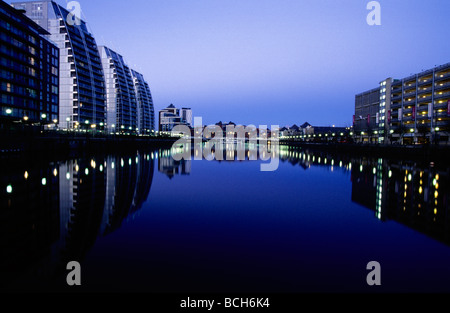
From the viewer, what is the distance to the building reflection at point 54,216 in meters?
8.81

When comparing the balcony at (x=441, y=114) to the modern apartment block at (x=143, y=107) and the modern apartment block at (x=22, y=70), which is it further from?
the modern apartment block at (x=143, y=107)

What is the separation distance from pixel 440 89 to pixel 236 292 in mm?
95767

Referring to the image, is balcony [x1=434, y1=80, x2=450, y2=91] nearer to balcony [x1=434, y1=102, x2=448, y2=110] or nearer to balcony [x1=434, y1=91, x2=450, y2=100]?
balcony [x1=434, y1=91, x2=450, y2=100]

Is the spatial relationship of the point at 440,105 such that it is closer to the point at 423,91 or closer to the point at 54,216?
the point at 423,91

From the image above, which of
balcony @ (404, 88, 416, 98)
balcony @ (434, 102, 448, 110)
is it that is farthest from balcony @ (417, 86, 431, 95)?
balcony @ (434, 102, 448, 110)

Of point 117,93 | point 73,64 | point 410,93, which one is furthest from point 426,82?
point 117,93

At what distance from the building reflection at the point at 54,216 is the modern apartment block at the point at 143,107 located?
14168 centimetres

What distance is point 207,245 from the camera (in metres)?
10.3

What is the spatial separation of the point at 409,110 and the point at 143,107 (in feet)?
409

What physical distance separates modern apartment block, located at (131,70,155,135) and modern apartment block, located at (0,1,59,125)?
8623 cm

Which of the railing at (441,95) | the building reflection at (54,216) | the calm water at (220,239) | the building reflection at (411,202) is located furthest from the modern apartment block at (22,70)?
the railing at (441,95)

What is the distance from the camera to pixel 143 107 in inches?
6708

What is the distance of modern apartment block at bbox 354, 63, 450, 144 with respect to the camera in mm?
80688
